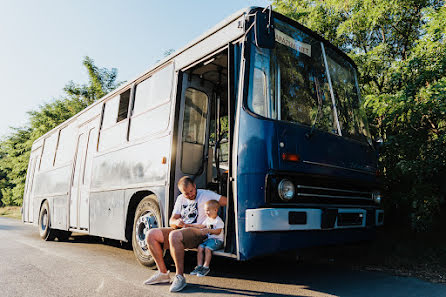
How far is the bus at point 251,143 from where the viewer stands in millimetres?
3816

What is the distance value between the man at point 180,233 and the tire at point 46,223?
21.3ft

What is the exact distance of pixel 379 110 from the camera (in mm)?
6062

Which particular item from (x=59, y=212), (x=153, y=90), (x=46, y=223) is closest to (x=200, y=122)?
(x=153, y=90)

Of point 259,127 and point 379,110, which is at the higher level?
Answer: point 379,110

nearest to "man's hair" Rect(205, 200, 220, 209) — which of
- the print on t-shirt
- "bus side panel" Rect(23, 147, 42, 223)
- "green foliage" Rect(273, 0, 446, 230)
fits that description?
the print on t-shirt

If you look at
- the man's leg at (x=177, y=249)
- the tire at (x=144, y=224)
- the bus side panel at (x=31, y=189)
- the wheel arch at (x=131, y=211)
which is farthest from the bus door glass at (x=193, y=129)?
the bus side panel at (x=31, y=189)

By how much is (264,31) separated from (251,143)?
1.22 m

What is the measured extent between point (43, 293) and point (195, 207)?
193 centimetres

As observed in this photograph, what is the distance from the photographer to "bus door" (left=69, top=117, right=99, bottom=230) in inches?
292

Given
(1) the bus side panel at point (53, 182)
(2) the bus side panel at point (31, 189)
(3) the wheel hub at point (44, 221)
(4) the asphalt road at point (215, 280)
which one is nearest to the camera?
(4) the asphalt road at point (215, 280)

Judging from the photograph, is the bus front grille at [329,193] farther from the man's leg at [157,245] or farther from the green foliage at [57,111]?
the green foliage at [57,111]

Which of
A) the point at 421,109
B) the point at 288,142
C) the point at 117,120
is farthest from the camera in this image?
the point at 117,120

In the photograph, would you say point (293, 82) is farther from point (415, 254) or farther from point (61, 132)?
point (61, 132)

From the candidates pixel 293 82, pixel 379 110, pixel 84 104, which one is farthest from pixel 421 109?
pixel 84 104
